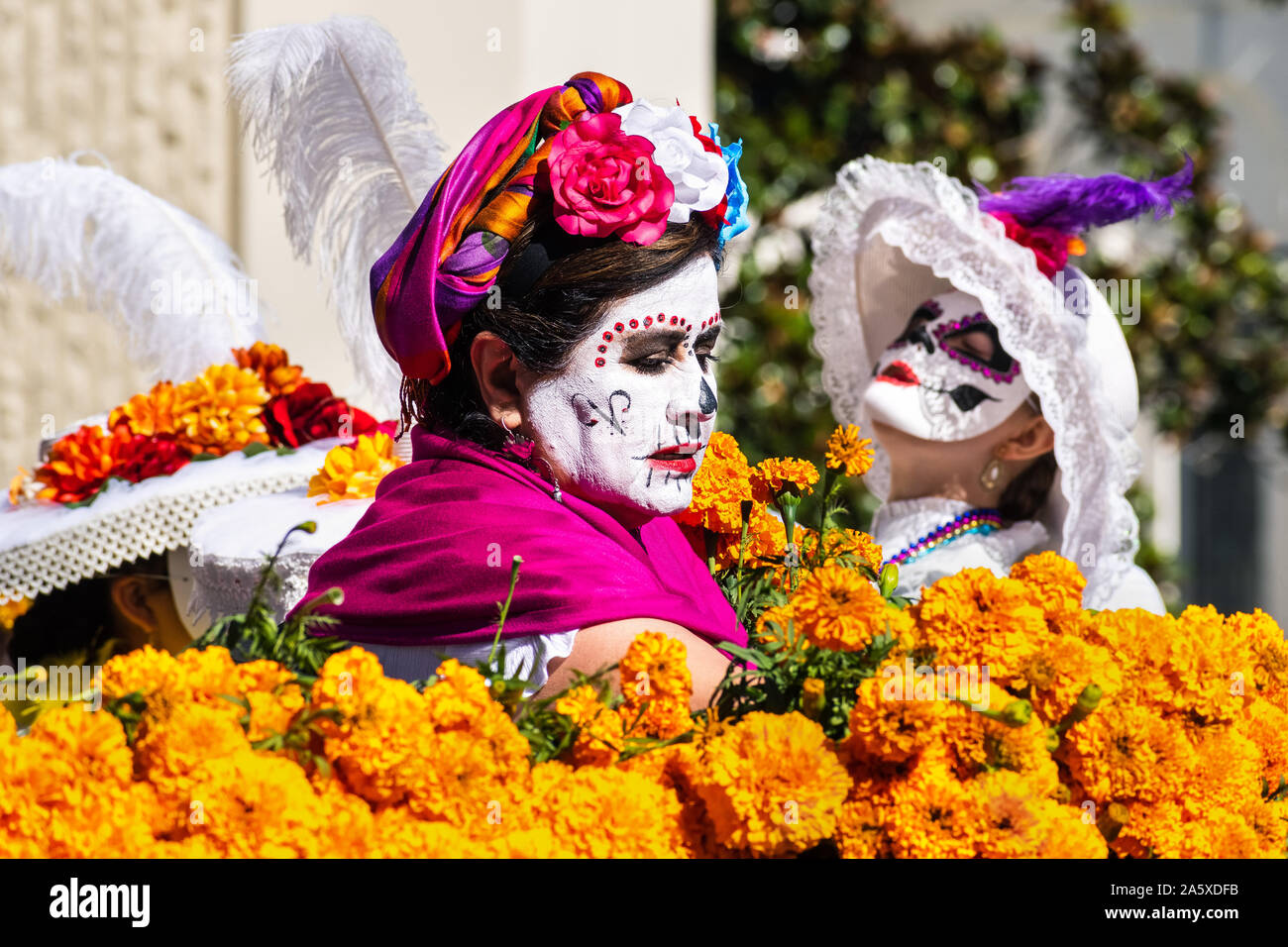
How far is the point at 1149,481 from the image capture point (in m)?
6.61

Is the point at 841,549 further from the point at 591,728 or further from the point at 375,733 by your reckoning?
the point at 375,733

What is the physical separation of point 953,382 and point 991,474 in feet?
0.61

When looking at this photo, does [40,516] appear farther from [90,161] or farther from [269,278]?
[90,161]

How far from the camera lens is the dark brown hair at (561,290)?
1614 millimetres

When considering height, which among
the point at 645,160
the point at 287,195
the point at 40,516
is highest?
the point at 645,160

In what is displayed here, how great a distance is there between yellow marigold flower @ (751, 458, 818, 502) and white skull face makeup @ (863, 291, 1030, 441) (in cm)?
66

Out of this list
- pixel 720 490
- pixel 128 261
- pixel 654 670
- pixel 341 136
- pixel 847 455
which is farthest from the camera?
pixel 128 261

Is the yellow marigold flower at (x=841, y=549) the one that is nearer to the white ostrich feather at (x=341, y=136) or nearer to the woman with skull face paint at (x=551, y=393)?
the woman with skull face paint at (x=551, y=393)

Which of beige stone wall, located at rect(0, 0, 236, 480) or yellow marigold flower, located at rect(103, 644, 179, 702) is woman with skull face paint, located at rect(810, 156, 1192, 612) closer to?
yellow marigold flower, located at rect(103, 644, 179, 702)

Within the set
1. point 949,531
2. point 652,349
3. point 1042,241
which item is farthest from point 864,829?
point 1042,241

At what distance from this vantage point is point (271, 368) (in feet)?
8.66

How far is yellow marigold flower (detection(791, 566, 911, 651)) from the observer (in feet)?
4.41
